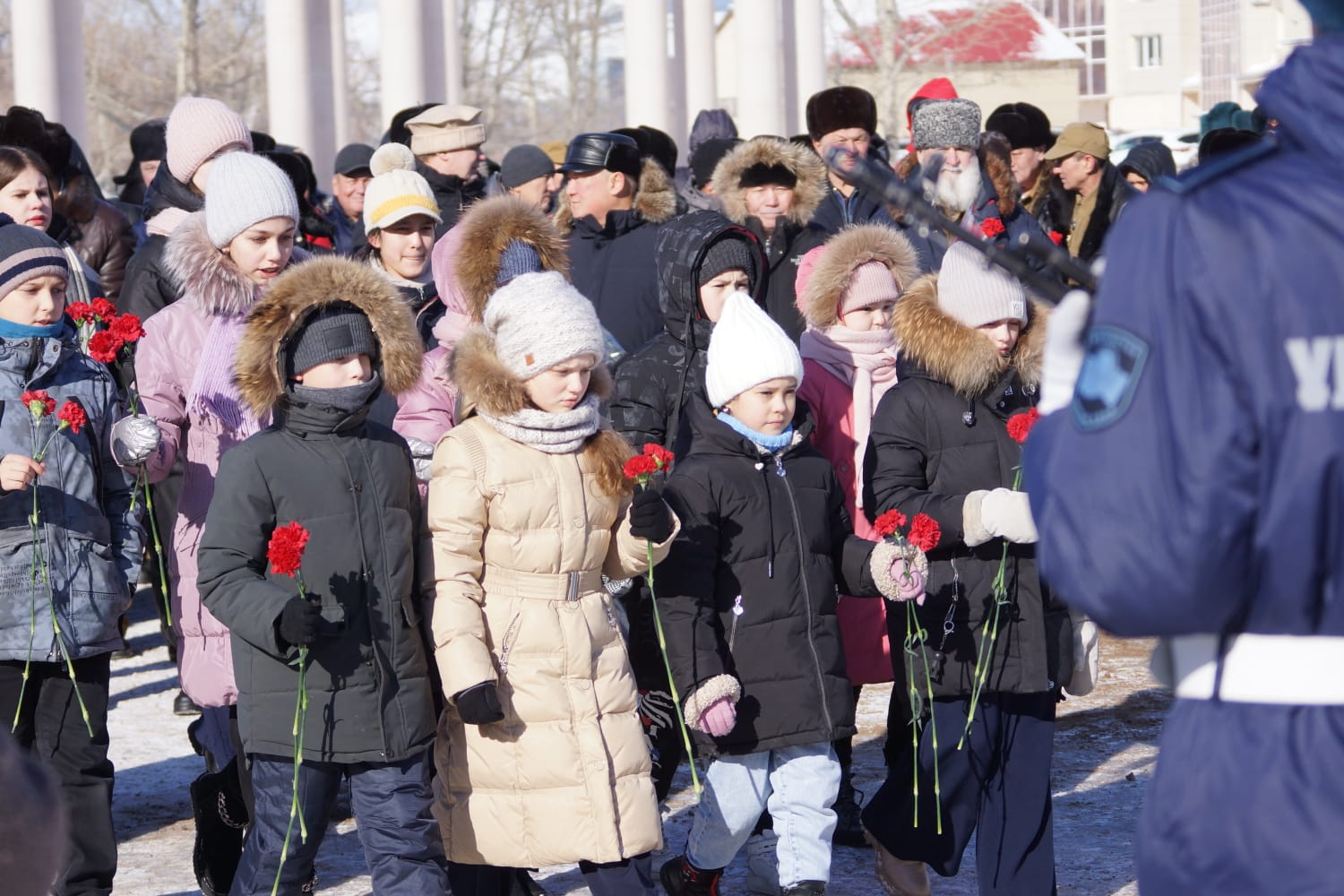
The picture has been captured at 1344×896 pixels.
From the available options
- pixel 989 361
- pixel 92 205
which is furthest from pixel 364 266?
pixel 92 205

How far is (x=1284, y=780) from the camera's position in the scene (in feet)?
6.95

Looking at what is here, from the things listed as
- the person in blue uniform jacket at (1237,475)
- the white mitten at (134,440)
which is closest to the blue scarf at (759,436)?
the white mitten at (134,440)

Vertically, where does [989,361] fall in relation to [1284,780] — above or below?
above

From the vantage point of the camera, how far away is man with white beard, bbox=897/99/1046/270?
7.41 meters

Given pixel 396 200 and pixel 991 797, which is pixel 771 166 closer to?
pixel 396 200

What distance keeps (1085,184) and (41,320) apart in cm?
731

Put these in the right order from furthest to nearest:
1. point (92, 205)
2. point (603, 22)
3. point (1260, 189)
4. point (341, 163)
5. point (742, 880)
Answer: point (603, 22) < point (341, 163) < point (92, 205) < point (742, 880) < point (1260, 189)

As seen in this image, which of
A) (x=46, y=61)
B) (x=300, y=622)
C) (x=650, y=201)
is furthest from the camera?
(x=46, y=61)

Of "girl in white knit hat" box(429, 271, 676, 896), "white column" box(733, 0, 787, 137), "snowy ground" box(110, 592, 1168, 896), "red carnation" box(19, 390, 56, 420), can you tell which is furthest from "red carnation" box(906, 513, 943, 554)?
"white column" box(733, 0, 787, 137)

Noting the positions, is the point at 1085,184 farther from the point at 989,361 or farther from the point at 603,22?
the point at 603,22

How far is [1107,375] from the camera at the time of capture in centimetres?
213

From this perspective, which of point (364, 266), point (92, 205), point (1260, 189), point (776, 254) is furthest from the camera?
point (92, 205)

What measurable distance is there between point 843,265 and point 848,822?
69.9 inches

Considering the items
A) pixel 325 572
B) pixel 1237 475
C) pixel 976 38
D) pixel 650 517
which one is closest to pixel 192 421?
pixel 325 572
